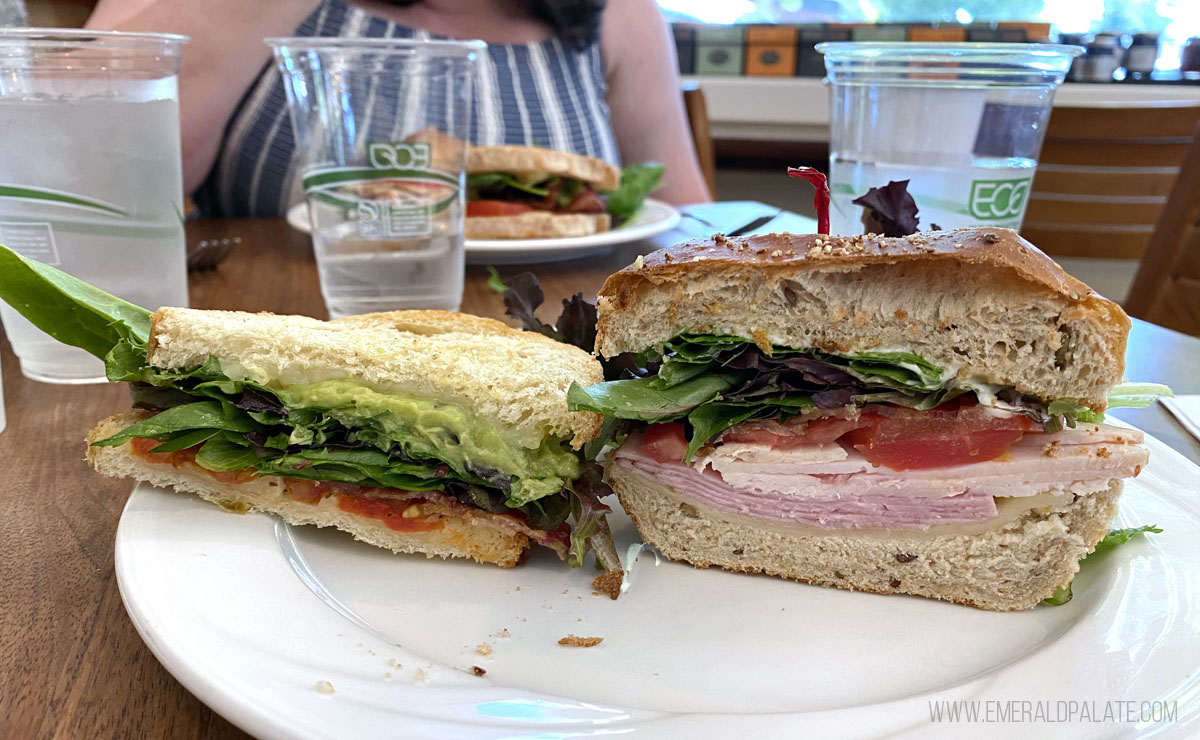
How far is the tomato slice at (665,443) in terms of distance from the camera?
55.6 inches

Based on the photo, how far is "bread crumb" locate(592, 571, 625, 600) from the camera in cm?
129

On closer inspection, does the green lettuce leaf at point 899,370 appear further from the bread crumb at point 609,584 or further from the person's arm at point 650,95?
the person's arm at point 650,95

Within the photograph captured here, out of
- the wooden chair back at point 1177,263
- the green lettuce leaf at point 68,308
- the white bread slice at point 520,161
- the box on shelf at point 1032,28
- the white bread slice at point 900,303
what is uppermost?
the box on shelf at point 1032,28

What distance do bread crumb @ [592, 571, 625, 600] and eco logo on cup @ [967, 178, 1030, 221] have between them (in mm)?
1500

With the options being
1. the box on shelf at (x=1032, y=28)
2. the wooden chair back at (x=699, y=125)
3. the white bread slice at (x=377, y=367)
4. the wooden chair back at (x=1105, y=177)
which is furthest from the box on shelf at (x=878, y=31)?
the white bread slice at (x=377, y=367)

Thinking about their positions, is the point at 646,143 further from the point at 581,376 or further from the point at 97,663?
the point at 97,663

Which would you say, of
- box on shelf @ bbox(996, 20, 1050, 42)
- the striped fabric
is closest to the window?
box on shelf @ bbox(996, 20, 1050, 42)

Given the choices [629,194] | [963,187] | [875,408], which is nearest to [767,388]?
[875,408]

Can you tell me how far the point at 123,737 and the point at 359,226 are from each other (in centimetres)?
152

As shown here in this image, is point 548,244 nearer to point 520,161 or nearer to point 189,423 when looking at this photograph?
point 520,161

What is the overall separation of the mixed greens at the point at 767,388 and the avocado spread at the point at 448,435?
0.13m

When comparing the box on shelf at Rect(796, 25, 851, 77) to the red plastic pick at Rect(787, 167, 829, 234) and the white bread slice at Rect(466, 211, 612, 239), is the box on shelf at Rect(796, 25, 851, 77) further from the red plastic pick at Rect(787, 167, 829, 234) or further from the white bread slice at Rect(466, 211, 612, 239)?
the red plastic pick at Rect(787, 167, 829, 234)

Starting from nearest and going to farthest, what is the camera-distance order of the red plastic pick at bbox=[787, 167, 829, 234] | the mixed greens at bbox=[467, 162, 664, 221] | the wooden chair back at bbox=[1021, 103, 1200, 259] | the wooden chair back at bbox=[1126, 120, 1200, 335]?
the red plastic pick at bbox=[787, 167, 829, 234] → the mixed greens at bbox=[467, 162, 664, 221] → the wooden chair back at bbox=[1126, 120, 1200, 335] → the wooden chair back at bbox=[1021, 103, 1200, 259]

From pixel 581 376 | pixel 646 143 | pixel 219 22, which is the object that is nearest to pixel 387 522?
pixel 581 376
